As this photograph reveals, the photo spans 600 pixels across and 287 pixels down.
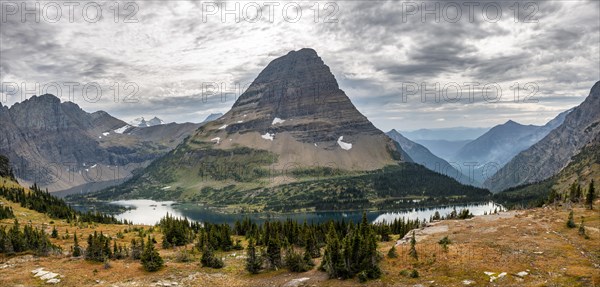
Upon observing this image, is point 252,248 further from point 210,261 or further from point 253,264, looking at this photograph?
point 210,261

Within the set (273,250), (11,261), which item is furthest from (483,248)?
(11,261)

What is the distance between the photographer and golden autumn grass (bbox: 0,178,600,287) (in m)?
45.9

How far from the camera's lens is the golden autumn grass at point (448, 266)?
151 ft

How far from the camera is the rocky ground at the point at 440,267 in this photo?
149 feet

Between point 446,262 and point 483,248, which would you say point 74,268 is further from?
point 483,248

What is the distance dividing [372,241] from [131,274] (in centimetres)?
3502

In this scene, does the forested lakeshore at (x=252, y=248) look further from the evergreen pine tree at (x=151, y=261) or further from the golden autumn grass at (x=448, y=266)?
the golden autumn grass at (x=448, y=266)

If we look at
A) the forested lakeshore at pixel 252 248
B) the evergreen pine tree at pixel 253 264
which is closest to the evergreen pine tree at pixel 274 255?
the forested lakeshore at pixel 252 248

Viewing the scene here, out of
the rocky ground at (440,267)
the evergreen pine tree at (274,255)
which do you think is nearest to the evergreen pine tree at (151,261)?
the rocky ground at (440,267)

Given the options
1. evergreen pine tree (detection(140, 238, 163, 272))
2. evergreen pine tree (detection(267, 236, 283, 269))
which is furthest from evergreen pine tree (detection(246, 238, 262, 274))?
evergreen pine tree (detection(140, 238, 163, 272))

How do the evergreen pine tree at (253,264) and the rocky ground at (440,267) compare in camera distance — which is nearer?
the rocky ground at (440,267)

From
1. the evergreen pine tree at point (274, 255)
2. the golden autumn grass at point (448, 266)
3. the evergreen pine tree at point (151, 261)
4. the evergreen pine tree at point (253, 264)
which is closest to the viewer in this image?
the golden autumn grass at point (448, 266)

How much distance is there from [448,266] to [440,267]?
100cm

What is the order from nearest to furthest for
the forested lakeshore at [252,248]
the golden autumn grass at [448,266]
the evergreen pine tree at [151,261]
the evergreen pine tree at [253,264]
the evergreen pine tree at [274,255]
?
the golden autumn grass at [448,266] → the forested lakeshore at [252,248] → the evergreen pine tree at [253,264] → the evergreen pine tree at [151,261] → the evergreen pine tree at [274,255]
